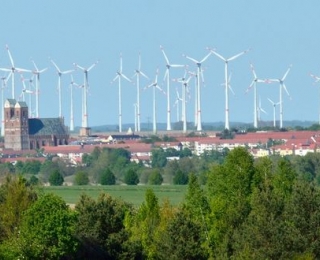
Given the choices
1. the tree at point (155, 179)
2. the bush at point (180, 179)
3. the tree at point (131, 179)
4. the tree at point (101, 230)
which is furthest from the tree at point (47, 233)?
the tree at point (131, 179)

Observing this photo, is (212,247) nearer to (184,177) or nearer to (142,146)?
(184,177)

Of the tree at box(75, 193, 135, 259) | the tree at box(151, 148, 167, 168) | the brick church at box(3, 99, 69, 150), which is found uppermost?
the brick church at box(3, 99, 69, 150)

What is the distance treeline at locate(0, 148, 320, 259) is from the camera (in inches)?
1841

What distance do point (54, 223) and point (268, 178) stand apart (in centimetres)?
1227

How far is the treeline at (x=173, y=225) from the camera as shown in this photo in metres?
46.8

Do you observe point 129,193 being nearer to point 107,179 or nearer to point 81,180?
point 107,179

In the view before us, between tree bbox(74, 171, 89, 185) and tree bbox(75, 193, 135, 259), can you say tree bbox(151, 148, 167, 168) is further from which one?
tree bbox(75, 193, 135, 259)

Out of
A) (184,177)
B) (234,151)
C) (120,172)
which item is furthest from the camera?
(120,172)

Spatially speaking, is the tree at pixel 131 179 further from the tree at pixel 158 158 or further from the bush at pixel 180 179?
the tree at pixel 158 158

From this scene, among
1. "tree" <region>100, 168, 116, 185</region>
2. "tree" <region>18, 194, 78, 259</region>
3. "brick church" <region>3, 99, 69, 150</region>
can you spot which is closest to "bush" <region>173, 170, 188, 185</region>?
"tree" <region>100, 168, 116, 185</region>

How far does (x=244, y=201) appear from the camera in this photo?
5375 centimetres

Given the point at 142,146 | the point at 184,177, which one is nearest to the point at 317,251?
the point at 184,177

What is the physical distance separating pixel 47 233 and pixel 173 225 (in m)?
3.53

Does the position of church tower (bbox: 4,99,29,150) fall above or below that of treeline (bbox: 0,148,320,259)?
above
